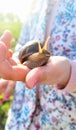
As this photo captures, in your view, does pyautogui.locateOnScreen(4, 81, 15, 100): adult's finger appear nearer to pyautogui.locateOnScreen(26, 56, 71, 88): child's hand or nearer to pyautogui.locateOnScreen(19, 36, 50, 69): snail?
pyautogui.locateOnScreen(19, 36, 50, 69): snail

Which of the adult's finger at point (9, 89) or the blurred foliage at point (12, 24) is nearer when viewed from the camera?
the adult's finger at point (9, 89)

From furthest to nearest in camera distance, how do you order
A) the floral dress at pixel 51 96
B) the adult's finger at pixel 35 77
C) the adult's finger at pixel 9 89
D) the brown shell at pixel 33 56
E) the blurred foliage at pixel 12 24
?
the blurred foliage at pixel 12 24 < the adult's finger at pixel 9 89 < the floral dress at pixel 51 96 < the brown shell at pixel 33 56 < the adult's finger at pixel 35 77

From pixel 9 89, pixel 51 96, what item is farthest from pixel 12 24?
pixel 51 96

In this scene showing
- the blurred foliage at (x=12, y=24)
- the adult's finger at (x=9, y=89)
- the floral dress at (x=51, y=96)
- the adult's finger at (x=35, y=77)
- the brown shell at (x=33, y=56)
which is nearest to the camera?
the adult's finger at (x=35, y=77)

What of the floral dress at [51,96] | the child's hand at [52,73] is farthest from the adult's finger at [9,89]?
the child's hand at [52,73]

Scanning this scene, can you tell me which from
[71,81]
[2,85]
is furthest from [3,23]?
[71,81]

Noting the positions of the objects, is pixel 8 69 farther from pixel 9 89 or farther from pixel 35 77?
pixel 9 89

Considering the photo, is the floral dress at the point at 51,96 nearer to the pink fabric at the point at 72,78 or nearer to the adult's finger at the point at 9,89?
the adult's finger at the point at 9,89
